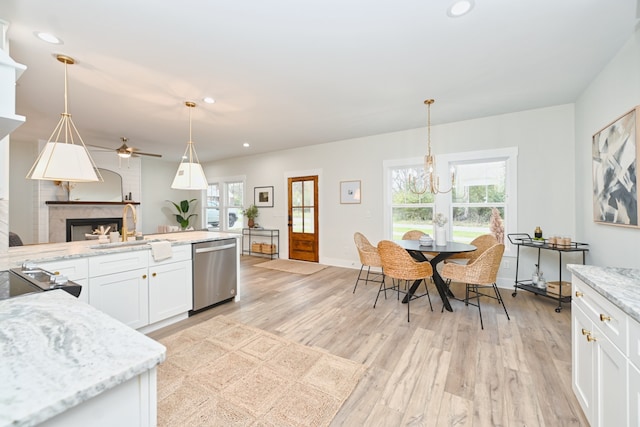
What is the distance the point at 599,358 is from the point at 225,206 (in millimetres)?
7523

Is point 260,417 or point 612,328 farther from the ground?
point 612,328

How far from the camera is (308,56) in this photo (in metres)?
2.44

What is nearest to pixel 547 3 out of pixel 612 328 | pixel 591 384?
pixel 612 328

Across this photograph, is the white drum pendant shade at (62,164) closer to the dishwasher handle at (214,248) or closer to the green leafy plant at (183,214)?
the dishwasher handle at (214,248)

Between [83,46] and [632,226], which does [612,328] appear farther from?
[83,46]

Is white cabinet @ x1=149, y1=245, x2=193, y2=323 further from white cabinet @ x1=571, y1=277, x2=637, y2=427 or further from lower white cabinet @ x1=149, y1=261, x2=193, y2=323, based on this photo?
white cabinet @ x1=571, y1=277, x2=637, y2=427

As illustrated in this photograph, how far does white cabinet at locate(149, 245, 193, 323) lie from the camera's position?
273 centimetres

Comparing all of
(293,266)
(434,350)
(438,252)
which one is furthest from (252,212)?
(434,350)

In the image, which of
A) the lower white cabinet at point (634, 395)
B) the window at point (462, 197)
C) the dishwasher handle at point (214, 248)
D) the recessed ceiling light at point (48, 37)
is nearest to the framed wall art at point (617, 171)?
the window at point (462, 197)

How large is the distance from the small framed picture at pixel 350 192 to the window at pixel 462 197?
23.4 inches

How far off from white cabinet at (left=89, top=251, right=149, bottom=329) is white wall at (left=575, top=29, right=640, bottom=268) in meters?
4.27

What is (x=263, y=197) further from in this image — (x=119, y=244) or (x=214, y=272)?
(x=119, y=244)

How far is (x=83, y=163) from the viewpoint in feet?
7.19

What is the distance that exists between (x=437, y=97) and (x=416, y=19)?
155cm
